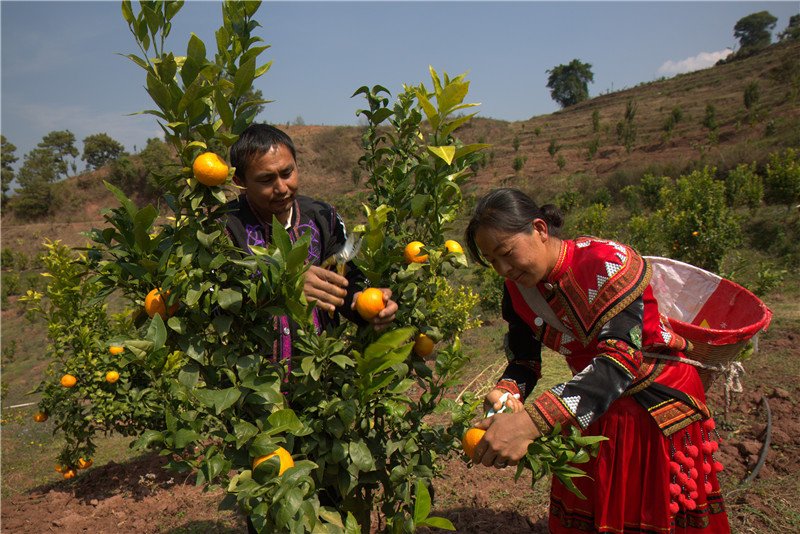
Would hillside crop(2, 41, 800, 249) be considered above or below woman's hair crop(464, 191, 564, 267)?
above

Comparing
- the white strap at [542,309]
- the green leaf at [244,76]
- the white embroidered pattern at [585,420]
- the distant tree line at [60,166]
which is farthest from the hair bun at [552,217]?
the distant tree line at [60,166]

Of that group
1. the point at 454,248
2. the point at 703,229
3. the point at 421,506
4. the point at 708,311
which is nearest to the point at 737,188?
the point at 703,229

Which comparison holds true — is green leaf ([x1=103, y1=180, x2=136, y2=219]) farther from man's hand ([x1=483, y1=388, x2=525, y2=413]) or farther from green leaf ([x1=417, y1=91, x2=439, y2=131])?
man's hand ([x1=483, y1=388, x2=525, y2=413])

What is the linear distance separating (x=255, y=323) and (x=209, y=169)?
1.29 feet

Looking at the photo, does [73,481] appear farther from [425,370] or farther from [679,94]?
[679,94]

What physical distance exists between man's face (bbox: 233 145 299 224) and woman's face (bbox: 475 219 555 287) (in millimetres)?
628

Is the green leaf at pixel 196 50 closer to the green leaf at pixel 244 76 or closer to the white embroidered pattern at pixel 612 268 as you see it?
the green leaf at pixel 244 76

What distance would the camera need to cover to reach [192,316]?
42.0 inches

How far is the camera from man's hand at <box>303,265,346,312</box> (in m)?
1.07

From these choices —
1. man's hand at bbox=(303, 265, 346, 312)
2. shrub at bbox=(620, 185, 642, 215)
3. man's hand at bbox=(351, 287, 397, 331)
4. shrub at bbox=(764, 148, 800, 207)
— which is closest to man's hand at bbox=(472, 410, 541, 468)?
man's hand at bbox=(351, 287, 397, 331)

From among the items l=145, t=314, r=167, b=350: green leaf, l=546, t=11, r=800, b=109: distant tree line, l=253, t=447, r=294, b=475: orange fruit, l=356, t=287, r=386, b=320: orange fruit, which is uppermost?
l=546, t=11, r=800, b=109: distant tree line

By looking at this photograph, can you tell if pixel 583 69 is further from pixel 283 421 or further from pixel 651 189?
pixel 283 421

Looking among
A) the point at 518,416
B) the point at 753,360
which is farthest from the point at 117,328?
the point at 753,360

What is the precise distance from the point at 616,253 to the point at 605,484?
0.75 m
